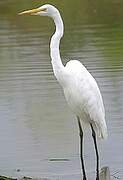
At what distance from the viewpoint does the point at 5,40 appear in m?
20.2

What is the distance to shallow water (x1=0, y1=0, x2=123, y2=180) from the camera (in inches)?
365

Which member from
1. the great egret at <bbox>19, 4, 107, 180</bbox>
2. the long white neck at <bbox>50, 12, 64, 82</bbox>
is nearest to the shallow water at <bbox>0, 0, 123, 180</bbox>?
the great egret at <bbox>19, 4, 107, 180</bbox>

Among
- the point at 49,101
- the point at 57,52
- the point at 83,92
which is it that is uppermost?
the point at 57,52

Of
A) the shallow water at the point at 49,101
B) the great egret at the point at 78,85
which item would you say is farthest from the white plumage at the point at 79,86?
the shallow water at the point at 49,101

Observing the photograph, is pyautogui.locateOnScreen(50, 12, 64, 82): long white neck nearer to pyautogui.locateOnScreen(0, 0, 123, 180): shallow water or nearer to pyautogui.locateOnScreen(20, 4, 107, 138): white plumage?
pyautogui.locateOnScreen(20, 4, 107, 138): white plumage

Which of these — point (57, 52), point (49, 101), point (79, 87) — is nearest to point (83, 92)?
point (79, 87)

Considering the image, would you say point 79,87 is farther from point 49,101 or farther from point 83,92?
point 49,101

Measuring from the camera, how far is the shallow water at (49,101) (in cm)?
927

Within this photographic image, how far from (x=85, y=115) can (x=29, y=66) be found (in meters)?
8.13

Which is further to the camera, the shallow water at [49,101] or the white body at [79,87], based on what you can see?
the shallow water at [49,101]

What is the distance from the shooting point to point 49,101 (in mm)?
12070

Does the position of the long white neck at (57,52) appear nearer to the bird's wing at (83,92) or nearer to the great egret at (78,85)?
the great egret at (78,85)

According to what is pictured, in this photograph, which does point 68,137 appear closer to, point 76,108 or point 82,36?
point 76,108

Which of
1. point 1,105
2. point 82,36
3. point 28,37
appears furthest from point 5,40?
point 1,105
